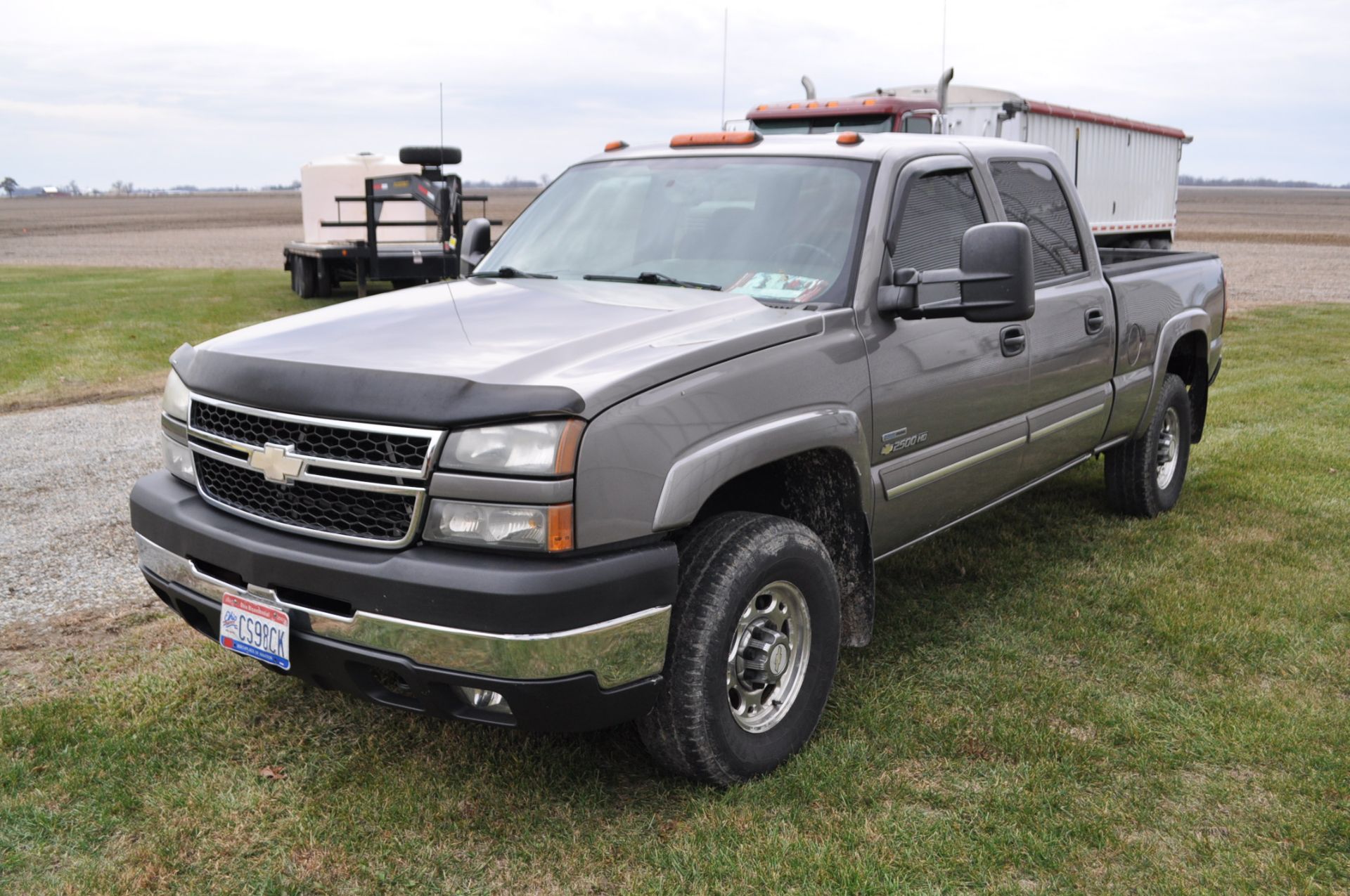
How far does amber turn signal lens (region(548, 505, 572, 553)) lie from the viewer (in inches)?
109

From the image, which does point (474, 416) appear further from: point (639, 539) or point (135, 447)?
point (135, 447)

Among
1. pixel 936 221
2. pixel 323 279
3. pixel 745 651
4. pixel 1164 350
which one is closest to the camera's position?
pixel 745 651

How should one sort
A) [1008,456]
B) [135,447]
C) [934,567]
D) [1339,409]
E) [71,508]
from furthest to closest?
[1339,409] < [135,447] < [71,508] < [934,567] < [1008,456]

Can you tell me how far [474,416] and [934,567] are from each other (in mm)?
3284

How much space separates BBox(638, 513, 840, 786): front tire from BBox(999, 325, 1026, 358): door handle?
1.29 m

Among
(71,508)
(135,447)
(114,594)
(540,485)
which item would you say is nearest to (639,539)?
(540,485)

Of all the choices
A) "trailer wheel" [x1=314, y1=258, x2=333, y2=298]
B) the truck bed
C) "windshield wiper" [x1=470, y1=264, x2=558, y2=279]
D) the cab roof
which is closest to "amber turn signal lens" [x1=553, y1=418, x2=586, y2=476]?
"windshield wiper" [x1=470, y1=264, x2=558, y2=279]

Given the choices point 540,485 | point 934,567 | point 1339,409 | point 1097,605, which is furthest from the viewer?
point 1339,409

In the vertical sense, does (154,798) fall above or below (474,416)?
below

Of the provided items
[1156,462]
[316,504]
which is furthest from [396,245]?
[316,504]

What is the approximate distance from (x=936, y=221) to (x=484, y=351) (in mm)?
1909

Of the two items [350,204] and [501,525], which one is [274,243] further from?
[501,525]

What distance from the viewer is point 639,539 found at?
9.62 ft

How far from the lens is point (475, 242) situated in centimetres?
521
